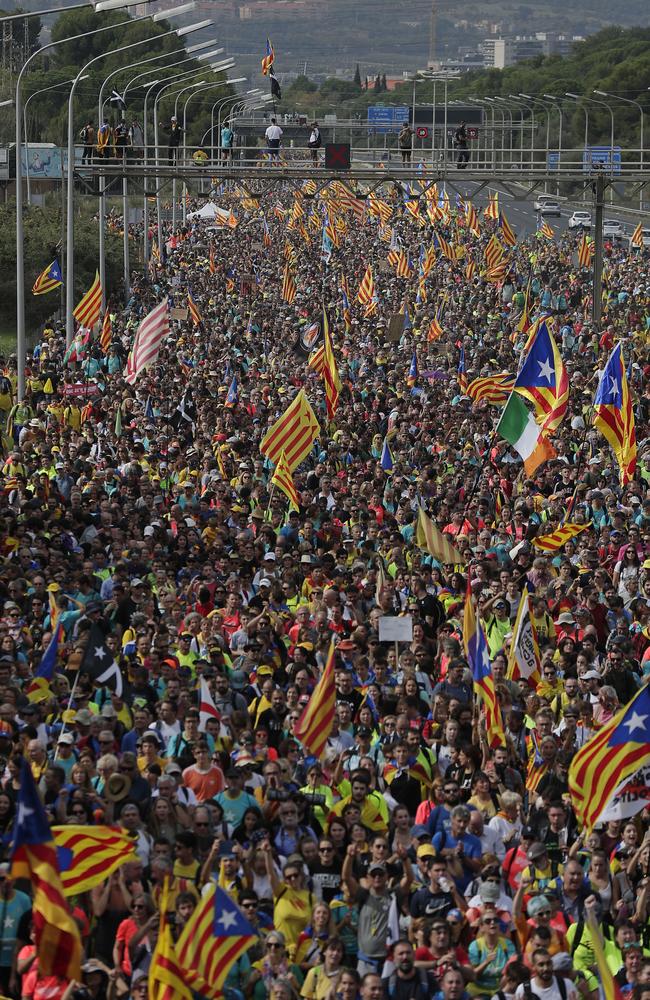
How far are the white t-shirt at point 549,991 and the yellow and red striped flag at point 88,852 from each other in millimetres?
2013

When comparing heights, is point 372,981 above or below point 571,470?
above

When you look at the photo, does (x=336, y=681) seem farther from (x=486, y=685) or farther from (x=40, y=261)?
(x=40, y=261)

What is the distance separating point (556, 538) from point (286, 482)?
308 centimetres

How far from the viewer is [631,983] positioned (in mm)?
9586

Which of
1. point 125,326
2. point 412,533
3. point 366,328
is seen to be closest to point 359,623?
point 412,533

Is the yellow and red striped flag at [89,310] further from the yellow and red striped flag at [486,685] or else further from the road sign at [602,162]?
the yellow and red striped flag at [486,685]

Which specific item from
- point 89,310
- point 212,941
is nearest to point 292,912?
point 212,941

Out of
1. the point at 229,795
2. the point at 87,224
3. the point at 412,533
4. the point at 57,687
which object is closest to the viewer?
the point at 229,795

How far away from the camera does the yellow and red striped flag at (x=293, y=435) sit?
21.9 meters

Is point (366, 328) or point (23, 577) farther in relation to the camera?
point (366, 328)

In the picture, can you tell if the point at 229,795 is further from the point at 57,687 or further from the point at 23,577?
the point at 23,577

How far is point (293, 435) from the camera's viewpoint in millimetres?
22031

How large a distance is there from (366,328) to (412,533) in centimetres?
2013

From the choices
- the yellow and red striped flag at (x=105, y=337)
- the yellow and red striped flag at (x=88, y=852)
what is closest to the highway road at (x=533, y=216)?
the yellow and red striped flag at (x=105, y=337)
